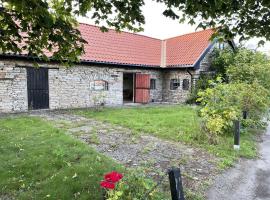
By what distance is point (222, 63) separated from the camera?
16.0 metres

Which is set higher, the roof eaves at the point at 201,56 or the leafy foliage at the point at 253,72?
the roof eaves at the point at 201,56

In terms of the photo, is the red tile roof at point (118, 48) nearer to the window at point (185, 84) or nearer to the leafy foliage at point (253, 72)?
the window at point (185, 84)

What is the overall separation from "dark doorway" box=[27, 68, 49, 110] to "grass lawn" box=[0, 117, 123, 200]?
5.24 m

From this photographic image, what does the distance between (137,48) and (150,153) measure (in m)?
12.9

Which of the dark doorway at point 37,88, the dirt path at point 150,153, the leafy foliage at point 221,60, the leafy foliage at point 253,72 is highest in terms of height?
the leafy foliage at point 221,60

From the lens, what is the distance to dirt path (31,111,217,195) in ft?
14.8

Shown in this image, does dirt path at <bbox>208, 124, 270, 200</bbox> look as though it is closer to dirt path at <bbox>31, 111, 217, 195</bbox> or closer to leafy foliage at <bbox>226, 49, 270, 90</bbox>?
dirt path at <bbox>31, 111, 217, 195</bbox>

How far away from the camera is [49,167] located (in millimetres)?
4352

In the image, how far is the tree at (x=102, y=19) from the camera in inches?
125

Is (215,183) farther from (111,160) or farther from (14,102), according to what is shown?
(14,102)

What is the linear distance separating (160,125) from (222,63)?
9542mm

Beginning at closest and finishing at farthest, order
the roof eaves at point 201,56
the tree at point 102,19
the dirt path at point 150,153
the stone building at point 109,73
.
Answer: the tree at point 102,19 → the dirt path at point 150,153 → the stone building at point 109,73 → the roof eaves at point 201,56

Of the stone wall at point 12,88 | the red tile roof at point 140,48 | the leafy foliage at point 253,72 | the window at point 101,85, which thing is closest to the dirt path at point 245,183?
the leafy foliage at point 253,72

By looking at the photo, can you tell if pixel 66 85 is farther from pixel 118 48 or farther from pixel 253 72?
pixel 253 72
